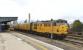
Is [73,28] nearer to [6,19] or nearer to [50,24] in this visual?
[50,24]

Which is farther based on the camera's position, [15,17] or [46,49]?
[15,17]

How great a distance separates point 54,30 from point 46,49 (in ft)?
55.8

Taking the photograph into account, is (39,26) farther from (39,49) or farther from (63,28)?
(39,49)

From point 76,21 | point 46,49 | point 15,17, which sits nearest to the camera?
point 46,49

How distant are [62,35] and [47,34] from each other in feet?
17.8

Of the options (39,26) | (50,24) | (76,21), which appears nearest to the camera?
(50,24)

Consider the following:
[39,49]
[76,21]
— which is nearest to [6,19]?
[76,21]

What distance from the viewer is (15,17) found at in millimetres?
96125

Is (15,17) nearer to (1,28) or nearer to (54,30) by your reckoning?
(1,28)

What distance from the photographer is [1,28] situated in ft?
331

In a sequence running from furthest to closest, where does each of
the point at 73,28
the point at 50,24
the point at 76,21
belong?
the point at 76,21, the point at 73,28, the point at 50,24

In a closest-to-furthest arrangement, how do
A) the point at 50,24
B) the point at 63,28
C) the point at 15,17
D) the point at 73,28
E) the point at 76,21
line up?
1. the point at 63,28
2. the point at 50,24
3. the point at 73,28
4. the point at 76,21
5. the point at 15,17

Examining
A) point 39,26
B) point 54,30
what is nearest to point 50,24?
point 54,30

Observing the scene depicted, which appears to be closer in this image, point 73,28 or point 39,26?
point 39,26
